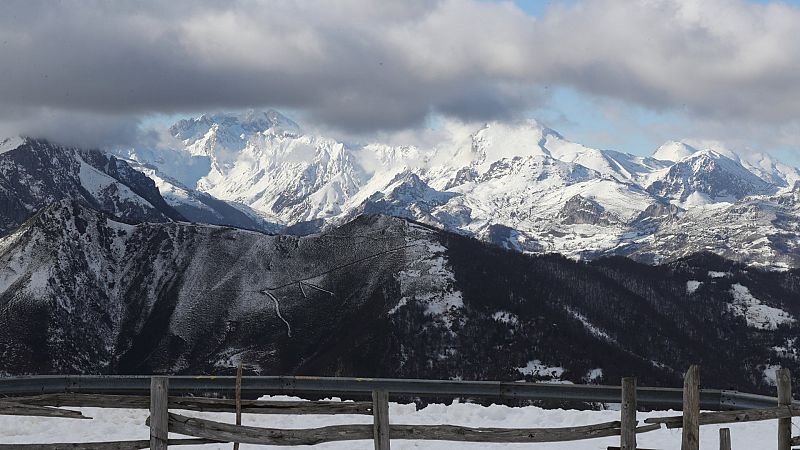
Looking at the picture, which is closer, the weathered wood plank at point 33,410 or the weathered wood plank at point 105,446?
the weathered wood plank at point 105,446

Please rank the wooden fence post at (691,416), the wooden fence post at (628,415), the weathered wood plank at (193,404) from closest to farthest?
the weathered wood plank at (193,404) < the wooden fence post at (691,416) < the wooden fence post at (628,415)

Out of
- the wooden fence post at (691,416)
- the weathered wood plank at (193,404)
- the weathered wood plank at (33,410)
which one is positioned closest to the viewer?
the weathered wood plank at (33,410)

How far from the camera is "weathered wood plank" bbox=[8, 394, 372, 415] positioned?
19.7m

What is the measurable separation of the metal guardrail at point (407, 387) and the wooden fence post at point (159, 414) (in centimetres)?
1139

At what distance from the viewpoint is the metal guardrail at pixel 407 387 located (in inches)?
1212

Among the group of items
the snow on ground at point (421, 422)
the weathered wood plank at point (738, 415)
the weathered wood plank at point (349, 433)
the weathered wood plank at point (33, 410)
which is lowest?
the snow on ground at point (421, 422)

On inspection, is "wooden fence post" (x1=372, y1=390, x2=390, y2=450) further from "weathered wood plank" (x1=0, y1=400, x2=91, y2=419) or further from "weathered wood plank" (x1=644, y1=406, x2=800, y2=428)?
"weathered wood plank" (x1=644, y1=406, x2=800, y2=428)

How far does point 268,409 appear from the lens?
20656 millimetres

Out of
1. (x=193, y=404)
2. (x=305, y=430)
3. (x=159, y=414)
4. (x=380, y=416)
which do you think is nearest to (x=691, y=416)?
(x=380, y=416)

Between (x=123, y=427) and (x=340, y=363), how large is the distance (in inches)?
6709

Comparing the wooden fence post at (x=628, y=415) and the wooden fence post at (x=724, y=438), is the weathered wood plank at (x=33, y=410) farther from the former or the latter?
the wooden fence post at (x=724, y=438)

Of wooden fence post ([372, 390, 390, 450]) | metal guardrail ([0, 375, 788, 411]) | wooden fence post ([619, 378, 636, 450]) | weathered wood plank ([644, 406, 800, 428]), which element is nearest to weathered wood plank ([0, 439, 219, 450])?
wooden fence post ([372, 390, 390, 450])

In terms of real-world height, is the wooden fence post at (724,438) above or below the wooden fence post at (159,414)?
below

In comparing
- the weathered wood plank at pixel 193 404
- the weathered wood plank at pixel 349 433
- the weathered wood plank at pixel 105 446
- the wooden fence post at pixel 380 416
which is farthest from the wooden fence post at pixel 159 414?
the wooden fence post at pixel 380 416
